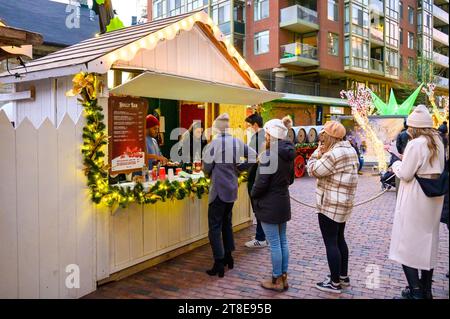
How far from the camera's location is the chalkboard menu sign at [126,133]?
4852 mm

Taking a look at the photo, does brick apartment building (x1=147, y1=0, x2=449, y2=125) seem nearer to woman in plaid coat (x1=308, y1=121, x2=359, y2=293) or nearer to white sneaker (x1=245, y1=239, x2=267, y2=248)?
white sneaker (x1=245, y1=239, x2=267, y2=248)

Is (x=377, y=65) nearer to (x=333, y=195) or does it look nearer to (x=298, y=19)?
(x=298, y=19)

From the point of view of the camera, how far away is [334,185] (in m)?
4.27

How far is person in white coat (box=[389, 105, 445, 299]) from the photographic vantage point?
3824mm

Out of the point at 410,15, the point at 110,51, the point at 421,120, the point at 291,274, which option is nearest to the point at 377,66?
the point at 410,15

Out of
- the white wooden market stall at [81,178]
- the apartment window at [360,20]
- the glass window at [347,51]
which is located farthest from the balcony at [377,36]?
the white wooden market stall at [81,178]

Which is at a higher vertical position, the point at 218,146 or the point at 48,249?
the point at 218,146

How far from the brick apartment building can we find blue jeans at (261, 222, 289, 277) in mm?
22834

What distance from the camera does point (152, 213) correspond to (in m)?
5.35

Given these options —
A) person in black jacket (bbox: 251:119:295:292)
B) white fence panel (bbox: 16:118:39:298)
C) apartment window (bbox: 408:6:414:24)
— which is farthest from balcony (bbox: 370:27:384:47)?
white fence panel (bbox: 16:118:39:298)

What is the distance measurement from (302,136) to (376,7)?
26098 mm
